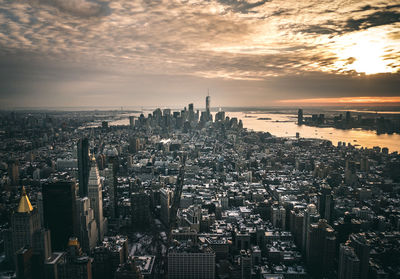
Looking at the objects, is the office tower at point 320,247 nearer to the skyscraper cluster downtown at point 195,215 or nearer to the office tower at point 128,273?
the skyscraper cluster downtown at point 195,215

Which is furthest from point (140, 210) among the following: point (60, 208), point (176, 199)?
point (60, 208)

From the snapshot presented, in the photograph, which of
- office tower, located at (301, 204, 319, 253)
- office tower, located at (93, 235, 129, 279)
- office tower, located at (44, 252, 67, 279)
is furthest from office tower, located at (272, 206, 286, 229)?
office tower, located at (44, 252, 67, 279)

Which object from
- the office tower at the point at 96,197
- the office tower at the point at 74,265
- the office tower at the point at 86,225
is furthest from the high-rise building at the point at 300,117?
the office tower at the point at 74,265

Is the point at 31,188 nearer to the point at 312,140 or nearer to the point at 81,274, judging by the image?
the point at 81,274

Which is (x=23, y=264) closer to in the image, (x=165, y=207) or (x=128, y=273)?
(x=128, y=273)

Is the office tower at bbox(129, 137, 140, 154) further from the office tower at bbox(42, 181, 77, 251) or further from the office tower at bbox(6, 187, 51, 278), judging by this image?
the office tower at bbox(6, 187, 51, 278)
